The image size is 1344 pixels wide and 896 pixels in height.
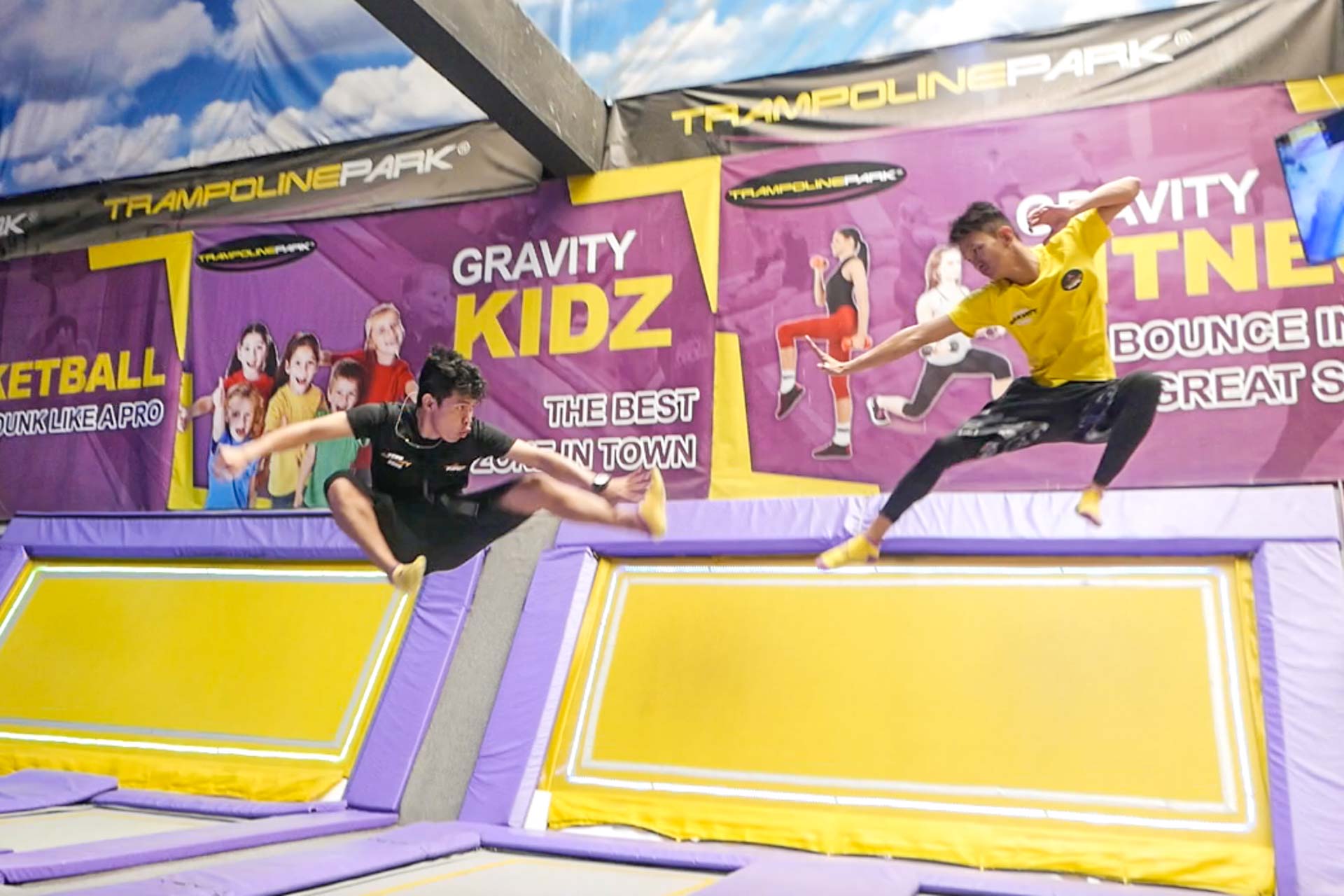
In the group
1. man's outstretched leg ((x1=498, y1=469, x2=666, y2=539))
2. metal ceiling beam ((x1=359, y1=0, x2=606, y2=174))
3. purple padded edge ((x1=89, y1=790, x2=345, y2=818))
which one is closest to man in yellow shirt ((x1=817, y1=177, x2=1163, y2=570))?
man's outstretched leg ((x1=498, y1=469, x2=666, y2=539))

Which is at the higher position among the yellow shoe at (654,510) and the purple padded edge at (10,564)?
the yellow shoe at (654,510)

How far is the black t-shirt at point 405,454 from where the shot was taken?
4016mm

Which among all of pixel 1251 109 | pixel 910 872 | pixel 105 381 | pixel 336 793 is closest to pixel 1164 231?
pixel 1251 109

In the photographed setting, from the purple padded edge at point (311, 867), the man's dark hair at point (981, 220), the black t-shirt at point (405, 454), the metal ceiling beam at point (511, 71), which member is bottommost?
the purple padded edge at point (311, 867)

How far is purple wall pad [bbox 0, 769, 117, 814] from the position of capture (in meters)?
3.87

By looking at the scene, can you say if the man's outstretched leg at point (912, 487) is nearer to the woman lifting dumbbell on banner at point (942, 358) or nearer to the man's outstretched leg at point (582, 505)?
the woman lifting dumbbell on banner at point (942, 358)

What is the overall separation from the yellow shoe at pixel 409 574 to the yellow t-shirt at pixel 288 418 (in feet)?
3.46

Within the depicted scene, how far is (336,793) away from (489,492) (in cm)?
121

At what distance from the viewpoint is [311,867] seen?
3062 millimetres

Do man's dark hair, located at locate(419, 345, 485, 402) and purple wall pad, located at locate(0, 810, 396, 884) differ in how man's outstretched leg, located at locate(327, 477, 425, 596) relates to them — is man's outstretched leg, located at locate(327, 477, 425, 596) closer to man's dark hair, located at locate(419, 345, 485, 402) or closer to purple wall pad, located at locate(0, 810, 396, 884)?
man's dark hair, located at locate(419, 345, 485, 402)

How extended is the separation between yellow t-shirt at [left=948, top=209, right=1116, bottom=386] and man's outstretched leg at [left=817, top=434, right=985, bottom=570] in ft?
1.15

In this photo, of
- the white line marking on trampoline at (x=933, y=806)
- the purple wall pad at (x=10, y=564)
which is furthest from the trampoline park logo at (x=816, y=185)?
the purple wall pad at (x=10, y=564)

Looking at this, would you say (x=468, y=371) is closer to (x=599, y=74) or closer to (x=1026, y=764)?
(x=599, y=74)

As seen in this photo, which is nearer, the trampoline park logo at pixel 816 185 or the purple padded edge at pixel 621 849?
the purple padded edge at pixel 621 849
